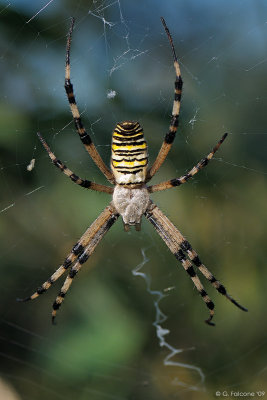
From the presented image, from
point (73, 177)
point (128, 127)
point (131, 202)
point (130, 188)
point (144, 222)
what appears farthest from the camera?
point (144, 222)

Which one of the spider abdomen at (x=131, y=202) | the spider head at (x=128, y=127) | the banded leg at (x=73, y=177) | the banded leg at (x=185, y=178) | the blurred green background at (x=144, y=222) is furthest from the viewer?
the blurred green background at (x=144, y=222)

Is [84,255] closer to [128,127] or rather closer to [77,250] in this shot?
[77,250]

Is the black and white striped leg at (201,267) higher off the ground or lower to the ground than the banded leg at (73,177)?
lower

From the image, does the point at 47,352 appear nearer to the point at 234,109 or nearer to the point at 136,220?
the point at 136,220

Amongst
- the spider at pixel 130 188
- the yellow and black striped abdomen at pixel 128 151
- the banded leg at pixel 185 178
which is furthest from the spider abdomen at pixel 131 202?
the yellow and black striped abdomen at pixel 128 151

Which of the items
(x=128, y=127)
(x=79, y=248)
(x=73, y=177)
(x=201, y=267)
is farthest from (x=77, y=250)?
(x=128, y=127)

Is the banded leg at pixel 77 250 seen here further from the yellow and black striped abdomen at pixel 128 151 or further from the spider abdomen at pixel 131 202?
the yellow and black striped abdomen at pixel 128 151

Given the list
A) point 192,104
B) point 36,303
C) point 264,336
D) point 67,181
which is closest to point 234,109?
point 192,104
